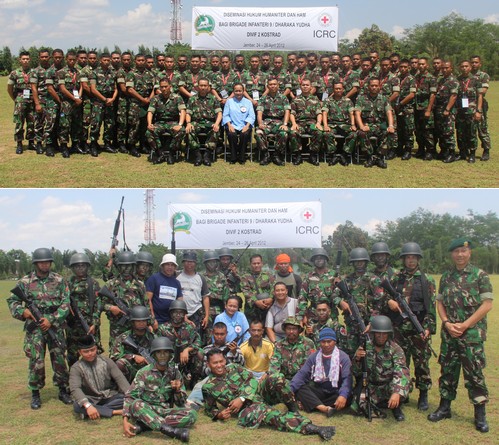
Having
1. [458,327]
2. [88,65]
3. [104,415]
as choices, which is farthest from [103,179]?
[458,327]

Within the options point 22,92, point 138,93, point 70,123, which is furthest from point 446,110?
point 22,92

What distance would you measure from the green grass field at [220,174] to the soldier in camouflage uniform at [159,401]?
4.54 meters

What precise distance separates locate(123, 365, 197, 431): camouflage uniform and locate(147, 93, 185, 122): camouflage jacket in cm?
602

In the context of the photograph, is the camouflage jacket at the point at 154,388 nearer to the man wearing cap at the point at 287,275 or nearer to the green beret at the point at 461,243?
the man wearing cap at the point at 287,275

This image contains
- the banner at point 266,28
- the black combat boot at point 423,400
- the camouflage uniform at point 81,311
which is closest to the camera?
the black combat boot at point 423,400

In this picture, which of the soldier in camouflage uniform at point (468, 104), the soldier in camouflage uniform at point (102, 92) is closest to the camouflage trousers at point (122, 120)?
the soldier in camouflage uniform at point (102, 92)

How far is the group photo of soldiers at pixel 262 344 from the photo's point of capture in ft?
19.6

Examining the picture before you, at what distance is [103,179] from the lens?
404 inches

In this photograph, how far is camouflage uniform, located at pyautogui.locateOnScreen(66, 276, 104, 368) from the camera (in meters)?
7.19

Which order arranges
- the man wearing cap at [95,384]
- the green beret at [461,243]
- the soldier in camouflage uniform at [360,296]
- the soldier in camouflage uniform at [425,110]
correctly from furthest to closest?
the soldier in camouflage uniform at [425,110], the soldier in camouflage uniform at [360,296], the man wearing cap at [95,384], the green beret at [461,243]

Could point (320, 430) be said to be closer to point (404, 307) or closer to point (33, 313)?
point (404, 307)

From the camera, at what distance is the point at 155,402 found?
6004 millimetres

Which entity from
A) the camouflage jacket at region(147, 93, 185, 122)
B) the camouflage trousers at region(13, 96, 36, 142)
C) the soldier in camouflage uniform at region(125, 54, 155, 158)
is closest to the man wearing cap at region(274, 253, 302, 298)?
the camouflage jacket at region(147, 93, 185, 122)

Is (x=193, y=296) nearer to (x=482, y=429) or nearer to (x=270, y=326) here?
(x=270, y=326)
